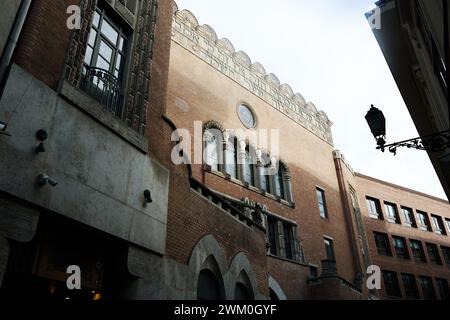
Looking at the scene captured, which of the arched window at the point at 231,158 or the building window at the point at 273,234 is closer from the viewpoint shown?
the arched window at the point at 231,158

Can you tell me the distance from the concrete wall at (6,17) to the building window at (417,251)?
108ft

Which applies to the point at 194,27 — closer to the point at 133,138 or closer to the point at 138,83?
the point at 138,83

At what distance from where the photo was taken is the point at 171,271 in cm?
711

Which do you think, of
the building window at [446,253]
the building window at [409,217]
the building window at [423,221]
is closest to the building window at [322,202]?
the building window at [409,217]

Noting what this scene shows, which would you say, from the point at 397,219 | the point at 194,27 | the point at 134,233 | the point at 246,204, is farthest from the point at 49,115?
the point at 397,219

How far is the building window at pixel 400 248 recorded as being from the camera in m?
30.5

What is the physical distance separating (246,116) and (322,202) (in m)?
8.00

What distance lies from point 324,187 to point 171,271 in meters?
19.5

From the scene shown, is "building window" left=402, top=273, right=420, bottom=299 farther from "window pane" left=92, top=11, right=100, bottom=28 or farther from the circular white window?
"window pane" left=92, top=11, right=100, bottom=28

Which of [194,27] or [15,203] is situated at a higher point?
[194,27]

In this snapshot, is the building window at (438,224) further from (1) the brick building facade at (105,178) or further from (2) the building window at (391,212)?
(1) the brick building facade at (105,178)

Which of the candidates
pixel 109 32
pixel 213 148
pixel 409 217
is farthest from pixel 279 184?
pixel 409 217

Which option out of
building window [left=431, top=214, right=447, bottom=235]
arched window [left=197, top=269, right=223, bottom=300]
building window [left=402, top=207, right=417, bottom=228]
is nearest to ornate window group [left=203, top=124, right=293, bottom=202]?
arched window [left=197, top=269, right=223, bottom=300]

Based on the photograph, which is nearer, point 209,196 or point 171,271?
point 171,271
